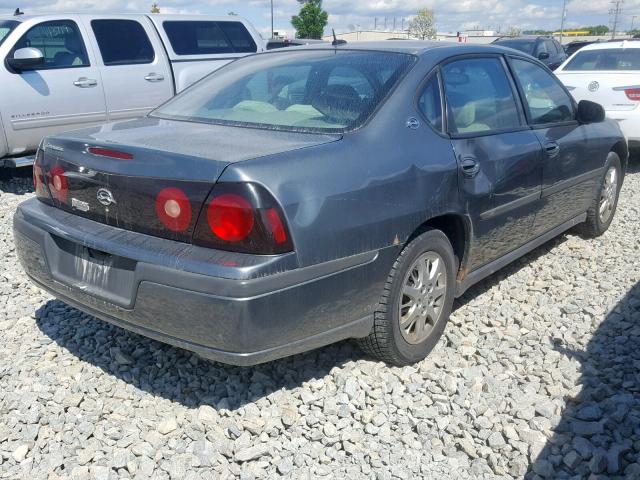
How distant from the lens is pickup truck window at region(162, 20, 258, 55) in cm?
809

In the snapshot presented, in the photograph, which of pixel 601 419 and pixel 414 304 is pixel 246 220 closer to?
pixel 414 304

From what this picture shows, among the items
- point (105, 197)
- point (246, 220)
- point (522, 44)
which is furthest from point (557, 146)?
point (522, 44)

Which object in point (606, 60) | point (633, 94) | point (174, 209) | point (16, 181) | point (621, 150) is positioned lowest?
point (16, 181)

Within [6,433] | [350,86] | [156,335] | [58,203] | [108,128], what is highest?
[350,86]

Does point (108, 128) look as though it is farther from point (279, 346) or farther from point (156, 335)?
point (279, 346)

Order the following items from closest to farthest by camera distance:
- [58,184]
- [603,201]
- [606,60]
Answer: [58,184] → [603,201] → [606,60]

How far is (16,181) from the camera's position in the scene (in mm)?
7461

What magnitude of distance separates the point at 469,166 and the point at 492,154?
11.1 inches

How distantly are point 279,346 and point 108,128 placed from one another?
1442 mm

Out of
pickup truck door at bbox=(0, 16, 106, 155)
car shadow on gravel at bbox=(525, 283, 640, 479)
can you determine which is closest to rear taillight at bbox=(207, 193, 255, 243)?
car shadow on gravel at bbox=(525, 283, 640, 479)

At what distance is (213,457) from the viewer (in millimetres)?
2717

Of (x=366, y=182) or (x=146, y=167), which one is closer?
(x=146, y=167)

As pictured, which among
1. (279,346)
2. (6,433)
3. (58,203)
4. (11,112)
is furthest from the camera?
(11,112)

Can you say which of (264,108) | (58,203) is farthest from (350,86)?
(58,203)
